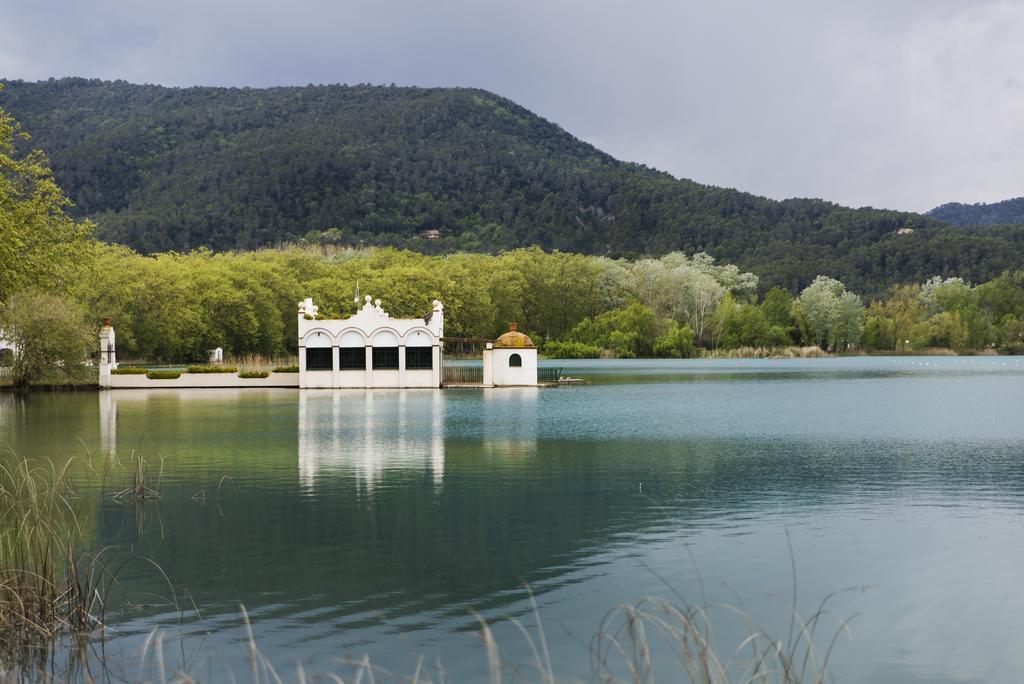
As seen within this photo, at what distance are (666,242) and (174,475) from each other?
131425 mm

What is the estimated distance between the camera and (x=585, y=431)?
30.3 m

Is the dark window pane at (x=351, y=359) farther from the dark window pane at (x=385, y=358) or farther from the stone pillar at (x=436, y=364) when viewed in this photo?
the stone pillar at (x=436, y=364)

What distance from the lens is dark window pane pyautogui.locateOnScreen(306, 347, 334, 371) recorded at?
179 feet

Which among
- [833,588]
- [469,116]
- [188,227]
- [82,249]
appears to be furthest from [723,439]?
[469,116]

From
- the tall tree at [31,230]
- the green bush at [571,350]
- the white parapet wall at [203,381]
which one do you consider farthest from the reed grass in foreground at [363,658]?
the green bush at [571,350]

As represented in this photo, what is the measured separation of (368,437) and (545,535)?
47.1ft

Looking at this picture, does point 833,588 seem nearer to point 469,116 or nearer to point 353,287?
point 353,287

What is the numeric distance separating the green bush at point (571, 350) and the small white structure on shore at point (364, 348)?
159 feet

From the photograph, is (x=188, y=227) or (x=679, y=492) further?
(x=188, y=227)

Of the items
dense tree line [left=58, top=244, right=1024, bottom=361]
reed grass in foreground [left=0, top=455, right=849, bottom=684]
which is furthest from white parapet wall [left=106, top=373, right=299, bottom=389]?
reed grass in foreground [left=0, top=455, right=849, bottom=684]

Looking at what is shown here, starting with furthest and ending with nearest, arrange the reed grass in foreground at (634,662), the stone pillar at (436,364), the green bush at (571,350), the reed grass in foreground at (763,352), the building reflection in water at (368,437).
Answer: the reed grass in foreground at (763,352) → the green bush at (571,350) → the stone pillar at (436,364) → the building reflection in water at (368,437) → the reed grass in foreground at (634,662)

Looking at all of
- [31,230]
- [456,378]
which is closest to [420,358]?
[456,378]

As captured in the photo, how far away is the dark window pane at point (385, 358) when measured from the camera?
180ft

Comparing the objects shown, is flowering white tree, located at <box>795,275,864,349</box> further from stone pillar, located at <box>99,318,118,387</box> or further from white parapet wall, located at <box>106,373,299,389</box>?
stone pillar, located at <box>99,318,118,387</box>
